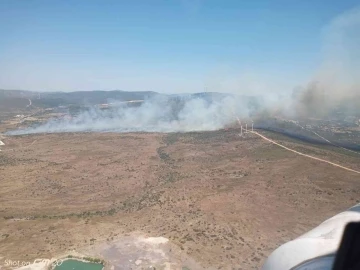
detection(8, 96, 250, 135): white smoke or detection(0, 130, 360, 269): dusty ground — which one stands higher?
detection(8, 96, 250, 135): white smoke

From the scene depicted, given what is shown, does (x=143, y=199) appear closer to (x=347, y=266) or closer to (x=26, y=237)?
(x=26, y=237)

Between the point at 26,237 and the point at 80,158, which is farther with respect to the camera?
the point at 80,158

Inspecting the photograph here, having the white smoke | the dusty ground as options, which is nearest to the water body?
the dusty ground

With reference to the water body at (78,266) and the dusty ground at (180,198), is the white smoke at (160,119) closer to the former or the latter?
the dusty ground at (180,198)

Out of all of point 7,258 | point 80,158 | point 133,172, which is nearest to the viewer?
point 7,258

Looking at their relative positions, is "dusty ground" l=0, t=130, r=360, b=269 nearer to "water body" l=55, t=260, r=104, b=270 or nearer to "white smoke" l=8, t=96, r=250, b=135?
"water body" l=55, t=260, r=104, b=270

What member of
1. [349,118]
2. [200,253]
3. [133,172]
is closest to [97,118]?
[133,172]

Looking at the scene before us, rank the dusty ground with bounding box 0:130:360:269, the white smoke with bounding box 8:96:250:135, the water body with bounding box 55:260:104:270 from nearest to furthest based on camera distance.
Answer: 1. the water body with bounding box 55:260:104:270
2. the dusty ground with bounding box 0:130:360:269
3. the white smoke with bounding box 8:96:250:135

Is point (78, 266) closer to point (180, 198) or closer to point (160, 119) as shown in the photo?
point (180, 198)
